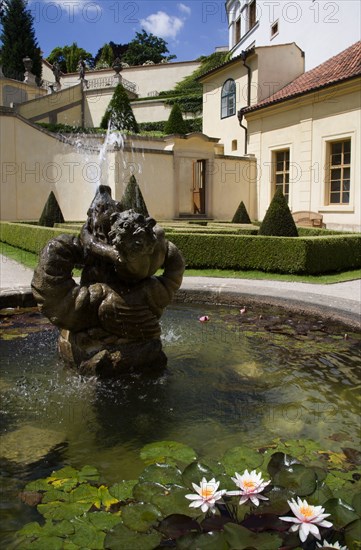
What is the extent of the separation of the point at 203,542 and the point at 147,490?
0.48m

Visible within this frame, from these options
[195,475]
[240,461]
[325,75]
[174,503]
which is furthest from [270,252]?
[325,75]

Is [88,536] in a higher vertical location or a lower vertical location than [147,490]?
lower

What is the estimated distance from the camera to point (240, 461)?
7.80ft

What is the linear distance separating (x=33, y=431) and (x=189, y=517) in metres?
1.48

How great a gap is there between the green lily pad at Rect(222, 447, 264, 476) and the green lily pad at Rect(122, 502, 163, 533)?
51cm

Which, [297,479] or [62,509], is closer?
[297,479]

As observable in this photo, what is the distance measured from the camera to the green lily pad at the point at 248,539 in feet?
5.07

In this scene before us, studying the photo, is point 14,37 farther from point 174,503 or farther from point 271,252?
point 174,503

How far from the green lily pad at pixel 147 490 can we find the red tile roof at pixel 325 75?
16.1 m

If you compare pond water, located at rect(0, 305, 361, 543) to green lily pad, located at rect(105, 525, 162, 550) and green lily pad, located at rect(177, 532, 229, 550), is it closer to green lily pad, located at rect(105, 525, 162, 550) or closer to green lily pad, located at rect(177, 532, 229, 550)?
green lily pad, located at rect(105, 525, 162, 550)

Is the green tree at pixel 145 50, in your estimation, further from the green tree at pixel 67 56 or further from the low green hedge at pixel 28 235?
the low green hedge at pixel 28 235

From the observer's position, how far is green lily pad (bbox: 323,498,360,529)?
5.46ft

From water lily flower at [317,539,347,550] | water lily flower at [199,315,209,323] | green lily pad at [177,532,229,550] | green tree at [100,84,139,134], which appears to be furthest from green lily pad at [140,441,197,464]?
green tree at [100,84,139,134]

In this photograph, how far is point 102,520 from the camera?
6.55ft
